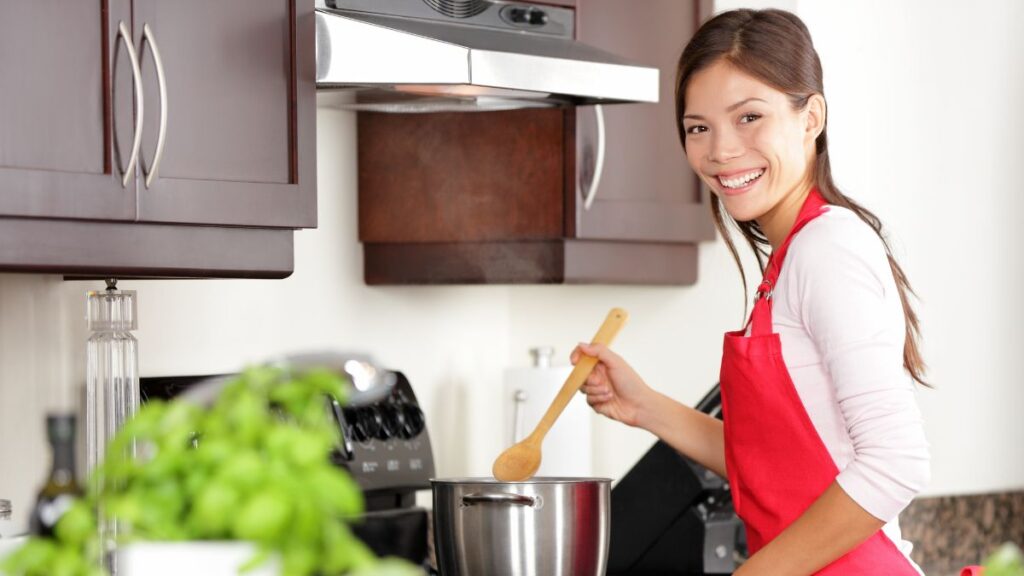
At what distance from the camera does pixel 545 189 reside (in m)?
2.53

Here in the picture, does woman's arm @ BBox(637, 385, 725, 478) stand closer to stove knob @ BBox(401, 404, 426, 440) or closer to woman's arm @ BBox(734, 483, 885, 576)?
woman's arm @ BBox(734, 483, 885, 576)

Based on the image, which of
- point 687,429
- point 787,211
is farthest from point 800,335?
point 687,429

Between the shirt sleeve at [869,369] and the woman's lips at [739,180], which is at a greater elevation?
the woman's lips at [739,180]

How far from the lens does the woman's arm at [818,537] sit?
1.66 metres

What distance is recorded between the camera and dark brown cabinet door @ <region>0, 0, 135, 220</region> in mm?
1715

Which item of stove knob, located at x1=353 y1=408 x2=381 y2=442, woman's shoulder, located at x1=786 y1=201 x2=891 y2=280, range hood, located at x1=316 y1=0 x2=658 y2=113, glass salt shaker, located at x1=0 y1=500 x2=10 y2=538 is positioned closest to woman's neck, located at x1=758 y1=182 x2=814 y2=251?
woman's shoulder, located at x1=786 y1=201 x2=891 y2=280

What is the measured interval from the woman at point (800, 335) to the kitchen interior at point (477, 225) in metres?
0.48

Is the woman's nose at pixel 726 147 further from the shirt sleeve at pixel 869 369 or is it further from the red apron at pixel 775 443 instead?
the shirt sleeve at pixel 869 369

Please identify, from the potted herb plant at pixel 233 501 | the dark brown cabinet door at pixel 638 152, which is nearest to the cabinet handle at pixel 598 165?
the dark brown cabinet door at pixel 638 152

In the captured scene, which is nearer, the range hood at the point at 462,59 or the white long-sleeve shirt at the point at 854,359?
the white long-sleeve shirt at the point at 854,359

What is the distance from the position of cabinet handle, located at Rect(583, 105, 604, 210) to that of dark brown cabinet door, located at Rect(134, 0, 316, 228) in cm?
64

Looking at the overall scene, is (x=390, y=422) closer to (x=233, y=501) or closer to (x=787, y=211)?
(x=787, y=211)

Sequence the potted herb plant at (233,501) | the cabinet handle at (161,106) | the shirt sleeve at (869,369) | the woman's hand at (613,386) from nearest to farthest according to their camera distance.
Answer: the potted herb plant at (233,501) → the shirt sleeve at (869,369) → the cabinet handle at (161,106) → the woman's hand at (613,386)

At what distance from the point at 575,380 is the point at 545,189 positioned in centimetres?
49
